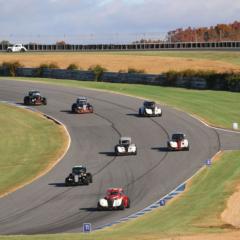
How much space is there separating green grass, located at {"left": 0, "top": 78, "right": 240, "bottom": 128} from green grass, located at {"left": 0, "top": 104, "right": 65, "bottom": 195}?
12.4 meters

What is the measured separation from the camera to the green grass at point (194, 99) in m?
64.5

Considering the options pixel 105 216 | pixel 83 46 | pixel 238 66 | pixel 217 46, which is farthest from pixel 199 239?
pixel 83 46

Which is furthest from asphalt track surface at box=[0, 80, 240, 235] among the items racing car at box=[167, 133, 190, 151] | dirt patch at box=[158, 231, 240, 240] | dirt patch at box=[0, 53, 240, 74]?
dirt patch at box=[0, 53, 240, 74]

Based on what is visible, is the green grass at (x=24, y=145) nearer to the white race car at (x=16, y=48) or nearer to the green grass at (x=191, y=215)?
the green grass at (x=191, y=215)

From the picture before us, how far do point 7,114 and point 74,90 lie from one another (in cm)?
1371

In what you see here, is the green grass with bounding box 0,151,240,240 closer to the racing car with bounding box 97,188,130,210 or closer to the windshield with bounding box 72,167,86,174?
the racing car with bounding box 97,188,130,210

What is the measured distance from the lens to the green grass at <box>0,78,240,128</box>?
212ft

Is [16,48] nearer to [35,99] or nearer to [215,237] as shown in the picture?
[35,99]

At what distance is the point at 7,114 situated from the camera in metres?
69.9

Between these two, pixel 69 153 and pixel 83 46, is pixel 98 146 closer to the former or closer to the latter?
pixel 69 153

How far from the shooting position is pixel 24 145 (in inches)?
2226

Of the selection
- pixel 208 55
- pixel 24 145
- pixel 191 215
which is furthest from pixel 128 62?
pixel 191 215

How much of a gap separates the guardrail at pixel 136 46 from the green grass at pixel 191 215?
286ft

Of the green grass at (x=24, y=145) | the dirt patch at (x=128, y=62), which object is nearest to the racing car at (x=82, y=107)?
the green grass at (x=24, y=145)
